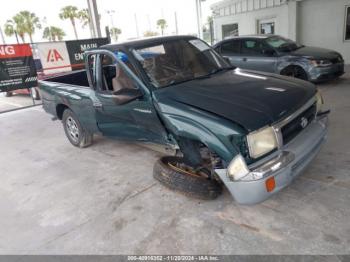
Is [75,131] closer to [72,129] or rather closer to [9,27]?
[72,129]

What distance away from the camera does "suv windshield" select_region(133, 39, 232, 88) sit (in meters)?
Result: 3.43

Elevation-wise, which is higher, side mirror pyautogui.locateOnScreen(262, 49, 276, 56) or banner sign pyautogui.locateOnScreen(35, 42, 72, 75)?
banner sign pyautogui.locateOnScreen(35, 42, 72, 75)

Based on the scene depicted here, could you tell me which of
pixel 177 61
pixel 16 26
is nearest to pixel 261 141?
pixel 177 61

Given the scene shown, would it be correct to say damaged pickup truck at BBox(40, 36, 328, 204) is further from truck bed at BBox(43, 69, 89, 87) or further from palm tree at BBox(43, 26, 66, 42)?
palm tree at BBox(43, 26, 66, 42)

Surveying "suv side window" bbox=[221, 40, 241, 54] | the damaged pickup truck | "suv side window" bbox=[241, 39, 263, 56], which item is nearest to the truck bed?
the damaged pickup truck

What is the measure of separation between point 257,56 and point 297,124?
5.61 metres

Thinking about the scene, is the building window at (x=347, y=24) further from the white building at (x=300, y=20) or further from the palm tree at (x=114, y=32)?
the palm tree at (x=114, y=32)

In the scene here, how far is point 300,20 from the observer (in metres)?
11.7

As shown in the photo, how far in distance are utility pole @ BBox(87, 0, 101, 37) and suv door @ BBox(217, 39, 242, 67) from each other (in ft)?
16.5

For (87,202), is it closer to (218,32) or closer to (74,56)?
(74,56)

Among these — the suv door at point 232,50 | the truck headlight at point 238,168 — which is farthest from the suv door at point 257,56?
the truck headlight at point 238,168

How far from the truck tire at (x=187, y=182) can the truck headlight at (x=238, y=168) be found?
61 cm

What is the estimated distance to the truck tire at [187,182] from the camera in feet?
10.0

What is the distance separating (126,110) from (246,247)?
2.09 m
